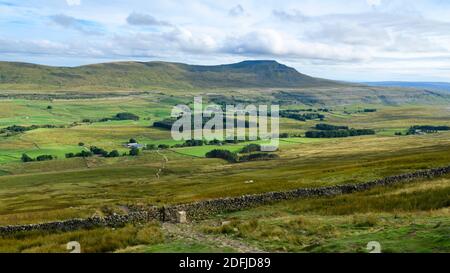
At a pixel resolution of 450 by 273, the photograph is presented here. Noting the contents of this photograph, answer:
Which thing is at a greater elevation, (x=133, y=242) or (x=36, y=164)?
(x=133, y=242)

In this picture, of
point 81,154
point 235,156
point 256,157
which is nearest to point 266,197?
point 256,157

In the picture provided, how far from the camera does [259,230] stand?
92.9 ft

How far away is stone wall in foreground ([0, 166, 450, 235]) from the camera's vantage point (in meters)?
35.2

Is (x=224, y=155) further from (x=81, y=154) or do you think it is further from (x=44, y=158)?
(x=44, y=158)

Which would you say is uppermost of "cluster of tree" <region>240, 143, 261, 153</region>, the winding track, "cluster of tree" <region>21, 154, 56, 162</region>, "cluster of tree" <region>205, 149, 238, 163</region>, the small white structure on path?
the small white structure on path

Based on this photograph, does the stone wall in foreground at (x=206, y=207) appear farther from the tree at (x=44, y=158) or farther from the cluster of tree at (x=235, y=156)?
the tree at (x=44, y=158)

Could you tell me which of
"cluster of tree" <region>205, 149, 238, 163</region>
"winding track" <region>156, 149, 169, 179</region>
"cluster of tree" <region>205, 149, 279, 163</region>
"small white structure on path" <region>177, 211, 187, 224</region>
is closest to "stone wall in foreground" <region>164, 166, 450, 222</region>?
"small white structure on path" <region>177, 211, 187, 224</region>

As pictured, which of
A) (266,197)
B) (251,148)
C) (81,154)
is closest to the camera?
(266,197)

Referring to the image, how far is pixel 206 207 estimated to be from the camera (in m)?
39.3

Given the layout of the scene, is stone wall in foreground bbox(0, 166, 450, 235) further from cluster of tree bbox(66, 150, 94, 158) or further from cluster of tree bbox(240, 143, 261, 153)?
cluster of tree bbox(66, 150, 94, 158)
